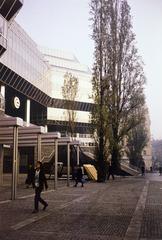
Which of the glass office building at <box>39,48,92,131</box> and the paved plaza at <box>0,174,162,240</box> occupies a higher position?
the glass office building at <box>39,48,92,131</box>

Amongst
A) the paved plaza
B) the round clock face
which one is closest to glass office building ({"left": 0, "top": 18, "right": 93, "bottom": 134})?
the round clock face

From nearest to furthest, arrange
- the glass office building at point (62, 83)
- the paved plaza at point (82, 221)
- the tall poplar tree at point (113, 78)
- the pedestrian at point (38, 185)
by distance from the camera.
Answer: the paved plaza at point (82, 221) → the pedestrian at point (38, 185) → the tall poplar tree at point (113, 78) → the glass office building at point (62, 83)

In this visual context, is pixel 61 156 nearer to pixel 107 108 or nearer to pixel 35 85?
pixel 107 108

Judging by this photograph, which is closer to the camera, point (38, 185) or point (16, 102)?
point (38, 185)

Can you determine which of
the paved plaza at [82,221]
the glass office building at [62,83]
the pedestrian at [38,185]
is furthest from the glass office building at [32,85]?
the pedestrian at [38,185]

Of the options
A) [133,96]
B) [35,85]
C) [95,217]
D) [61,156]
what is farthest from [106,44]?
[35,85]

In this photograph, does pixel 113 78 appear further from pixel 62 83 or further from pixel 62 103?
pixel 62 83

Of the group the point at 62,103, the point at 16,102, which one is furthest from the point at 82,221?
the point at 62,103

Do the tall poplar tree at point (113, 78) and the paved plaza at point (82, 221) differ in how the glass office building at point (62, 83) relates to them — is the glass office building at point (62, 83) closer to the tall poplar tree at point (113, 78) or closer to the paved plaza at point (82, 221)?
the tall poplar tree at point (113, 78)

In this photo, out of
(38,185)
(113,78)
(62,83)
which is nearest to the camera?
(38,185)

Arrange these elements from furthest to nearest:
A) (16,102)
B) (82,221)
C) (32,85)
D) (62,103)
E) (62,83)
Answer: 1. (62,83)
2. (62,103)
3. (32,85)
4. (16,102)
5. (82,221)

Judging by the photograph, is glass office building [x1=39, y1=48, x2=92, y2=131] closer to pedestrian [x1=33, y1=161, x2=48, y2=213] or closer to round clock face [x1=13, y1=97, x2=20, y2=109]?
round clock face [x1=13, y1=97, x2=20, y2=109]

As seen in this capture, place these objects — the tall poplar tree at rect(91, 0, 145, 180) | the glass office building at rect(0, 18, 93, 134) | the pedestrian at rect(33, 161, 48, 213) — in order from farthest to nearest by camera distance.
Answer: the glass office building at rect(0, 18, 93, 134)
the tall poplar tree at rect(91, 0, 145, 180)
the pedestrian at rect(33, 161, 48, 213)

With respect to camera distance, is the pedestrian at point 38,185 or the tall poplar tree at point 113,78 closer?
the pedestrian at point 38,185
